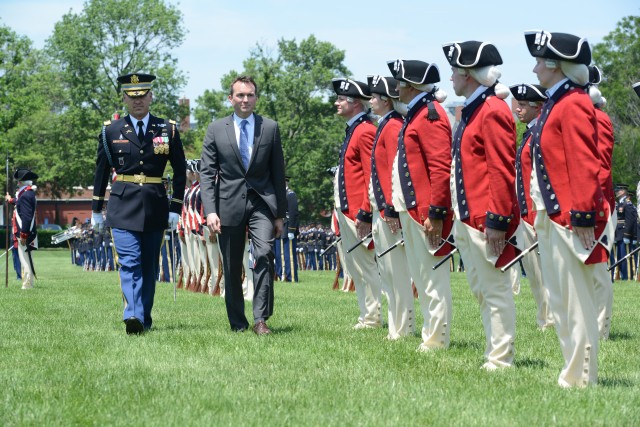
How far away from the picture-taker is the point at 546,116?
6.49 meters

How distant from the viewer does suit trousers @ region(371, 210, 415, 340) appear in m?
9.67

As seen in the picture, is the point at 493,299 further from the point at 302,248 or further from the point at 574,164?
the point at 302,248

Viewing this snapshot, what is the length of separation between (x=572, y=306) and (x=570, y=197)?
652mm

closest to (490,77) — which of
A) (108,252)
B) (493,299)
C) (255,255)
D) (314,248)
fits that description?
(493,299)

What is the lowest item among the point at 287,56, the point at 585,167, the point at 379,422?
the point at 379,422

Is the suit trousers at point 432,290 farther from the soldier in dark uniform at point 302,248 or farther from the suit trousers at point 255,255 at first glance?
the soldier in dark uniform at point 302,248

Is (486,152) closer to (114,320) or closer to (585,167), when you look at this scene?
(585,167)

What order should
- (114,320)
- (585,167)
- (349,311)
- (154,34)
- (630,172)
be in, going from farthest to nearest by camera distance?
(154,34) → (630,172) → (349,311) → (114,320) → (585,167)

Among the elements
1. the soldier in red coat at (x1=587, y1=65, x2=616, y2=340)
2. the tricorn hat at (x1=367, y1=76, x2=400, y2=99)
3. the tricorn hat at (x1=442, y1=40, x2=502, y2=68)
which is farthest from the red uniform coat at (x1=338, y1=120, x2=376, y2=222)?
the tricorn hat at (x1=442, y1=40, x2=502, y2=68)

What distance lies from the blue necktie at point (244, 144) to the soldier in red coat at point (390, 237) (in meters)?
1.22

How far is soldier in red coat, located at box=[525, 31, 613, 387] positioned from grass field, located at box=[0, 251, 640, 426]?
38 cm

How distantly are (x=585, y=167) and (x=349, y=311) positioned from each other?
24.0 feet

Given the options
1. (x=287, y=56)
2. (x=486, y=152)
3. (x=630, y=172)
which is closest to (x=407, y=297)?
(x=486, y=152)

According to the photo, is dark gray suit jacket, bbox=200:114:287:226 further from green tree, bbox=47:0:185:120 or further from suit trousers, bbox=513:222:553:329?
green tree, bbox=47:0:185:120
